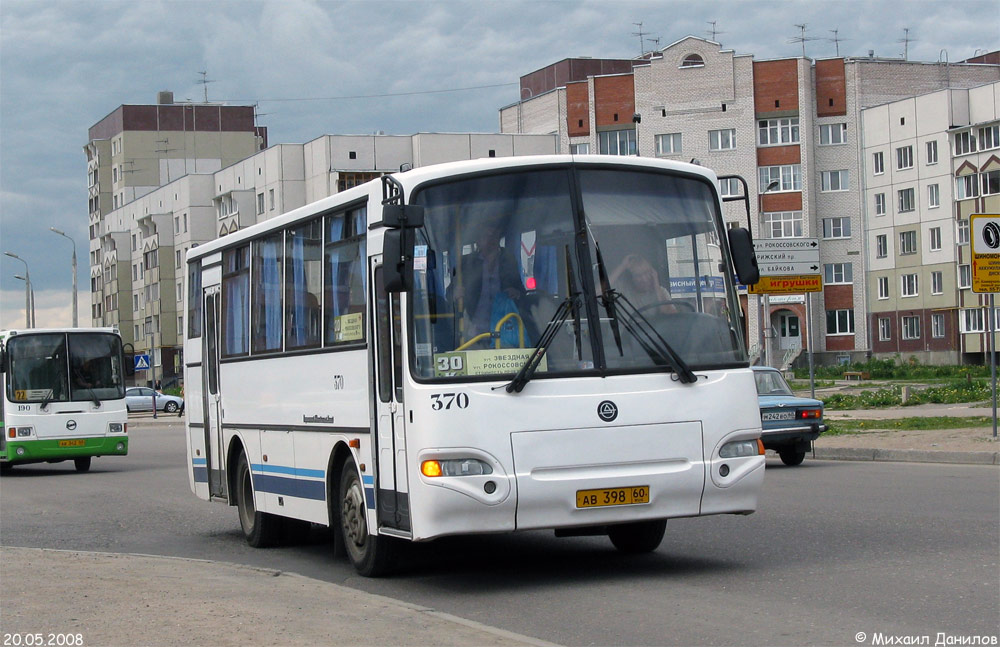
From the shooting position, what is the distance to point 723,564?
433 inches

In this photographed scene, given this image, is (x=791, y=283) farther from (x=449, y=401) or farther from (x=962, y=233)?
(x=962, y=233)

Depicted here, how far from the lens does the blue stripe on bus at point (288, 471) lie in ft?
39.4

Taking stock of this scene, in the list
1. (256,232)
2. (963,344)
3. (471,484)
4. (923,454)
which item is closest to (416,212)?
(471,484)

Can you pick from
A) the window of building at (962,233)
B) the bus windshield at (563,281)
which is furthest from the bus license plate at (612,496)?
the window of building at (962,233)

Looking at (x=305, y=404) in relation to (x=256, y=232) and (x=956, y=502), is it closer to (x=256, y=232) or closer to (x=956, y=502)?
(x=256, y=232)

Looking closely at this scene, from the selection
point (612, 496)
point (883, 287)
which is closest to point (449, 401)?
point (612, 496)

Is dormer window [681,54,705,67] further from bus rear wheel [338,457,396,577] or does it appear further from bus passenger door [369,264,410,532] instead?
bus passenger door [369,264,410,532]

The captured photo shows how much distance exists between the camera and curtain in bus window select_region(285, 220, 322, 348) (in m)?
12.1

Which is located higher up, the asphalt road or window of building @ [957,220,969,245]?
window of building @ [957,220,969,245]

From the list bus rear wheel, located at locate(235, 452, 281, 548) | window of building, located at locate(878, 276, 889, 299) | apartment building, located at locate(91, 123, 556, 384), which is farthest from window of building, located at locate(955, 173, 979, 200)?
bus rear wheel, located at locate(235, 452, 281, 548)

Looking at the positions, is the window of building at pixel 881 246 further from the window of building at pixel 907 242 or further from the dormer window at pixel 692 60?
the dormer window at pixel 692 60

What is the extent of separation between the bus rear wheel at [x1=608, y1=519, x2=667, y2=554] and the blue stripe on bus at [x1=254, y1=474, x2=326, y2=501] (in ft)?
8.22

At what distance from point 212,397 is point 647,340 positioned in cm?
654

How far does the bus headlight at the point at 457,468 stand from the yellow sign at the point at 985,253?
46.5 feet
